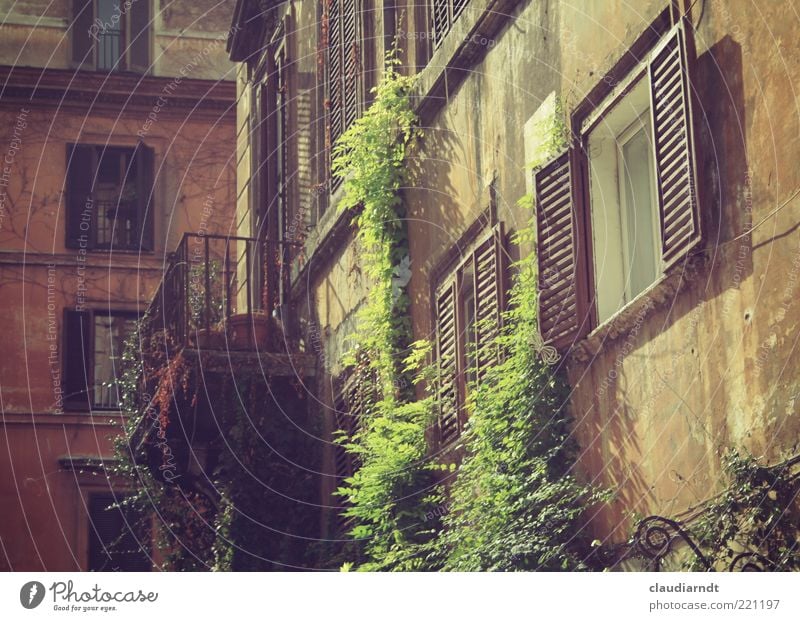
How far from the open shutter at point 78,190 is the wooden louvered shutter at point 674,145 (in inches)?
546

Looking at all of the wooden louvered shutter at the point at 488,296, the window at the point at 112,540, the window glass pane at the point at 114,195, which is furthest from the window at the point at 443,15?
the window glass pane at the point at 114,195

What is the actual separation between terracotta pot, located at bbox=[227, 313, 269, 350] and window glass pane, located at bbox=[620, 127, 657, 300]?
6064 millimetres

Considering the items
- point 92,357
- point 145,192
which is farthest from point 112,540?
point 145,192

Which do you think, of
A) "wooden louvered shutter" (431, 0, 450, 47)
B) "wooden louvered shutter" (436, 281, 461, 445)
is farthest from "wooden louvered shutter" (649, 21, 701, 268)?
"wooden louvered shutter" (431, 0, 450, 47)

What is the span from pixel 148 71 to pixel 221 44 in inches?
38.5

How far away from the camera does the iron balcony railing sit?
14250mm

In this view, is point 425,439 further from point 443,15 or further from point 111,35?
point 111,35

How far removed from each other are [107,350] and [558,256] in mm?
13169

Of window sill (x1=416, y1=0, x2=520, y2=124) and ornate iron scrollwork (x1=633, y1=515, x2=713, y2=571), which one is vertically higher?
window sill (x1=416, y1=0, x2=520, y2=124)

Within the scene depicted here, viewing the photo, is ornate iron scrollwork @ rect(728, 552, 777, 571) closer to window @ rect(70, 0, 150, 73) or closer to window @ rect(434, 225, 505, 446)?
window @ rect(434, 225, 505, 446)

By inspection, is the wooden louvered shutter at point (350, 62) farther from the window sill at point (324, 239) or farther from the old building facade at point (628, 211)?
the old building facade at point (628, 211)

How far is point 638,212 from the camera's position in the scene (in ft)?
29.4
